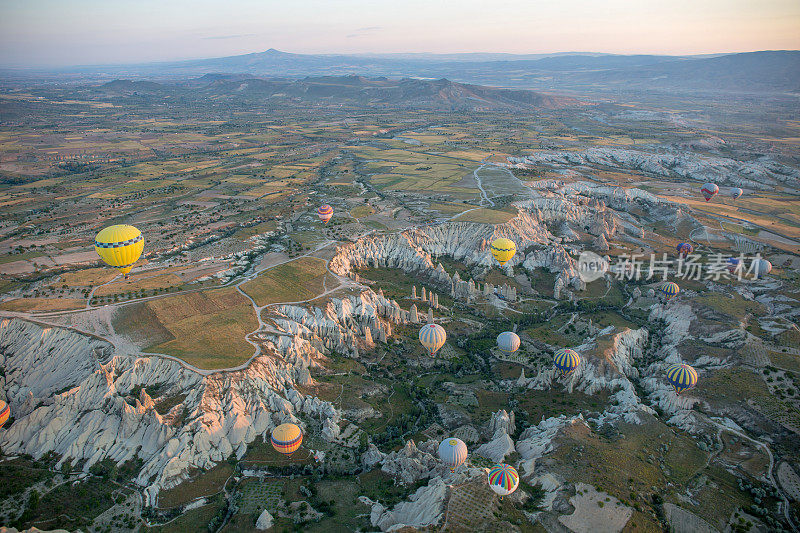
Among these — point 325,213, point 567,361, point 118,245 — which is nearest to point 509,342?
point 567,361

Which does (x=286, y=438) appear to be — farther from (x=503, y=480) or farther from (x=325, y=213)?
(x=325, y=213)

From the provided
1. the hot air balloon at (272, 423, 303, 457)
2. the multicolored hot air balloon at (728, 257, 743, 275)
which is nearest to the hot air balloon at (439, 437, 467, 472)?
the hot air balloon at (272, 423, 303, 457)

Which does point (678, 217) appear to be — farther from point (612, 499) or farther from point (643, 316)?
point (612, 499)

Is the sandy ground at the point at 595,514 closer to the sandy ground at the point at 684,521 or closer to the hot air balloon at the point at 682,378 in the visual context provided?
the sandy ground at the point at 684,521

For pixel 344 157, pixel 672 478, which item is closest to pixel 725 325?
pixel 672 478

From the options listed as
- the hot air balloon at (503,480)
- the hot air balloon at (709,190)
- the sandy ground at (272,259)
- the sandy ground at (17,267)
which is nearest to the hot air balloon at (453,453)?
the hot air balloon at (503,480)

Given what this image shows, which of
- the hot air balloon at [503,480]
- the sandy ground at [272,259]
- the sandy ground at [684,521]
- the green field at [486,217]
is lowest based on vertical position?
the sandy ground at [684,521]
